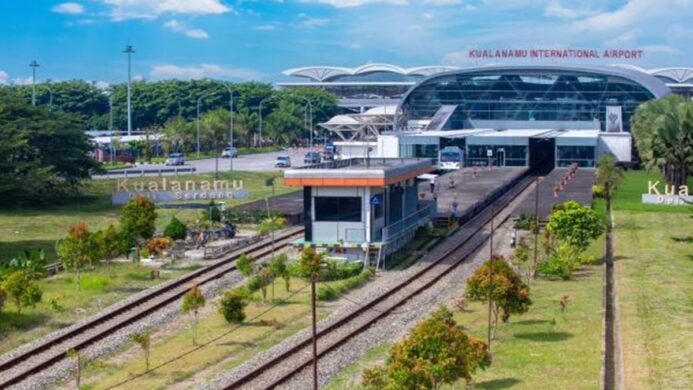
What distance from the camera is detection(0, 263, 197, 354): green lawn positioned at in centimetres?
2578

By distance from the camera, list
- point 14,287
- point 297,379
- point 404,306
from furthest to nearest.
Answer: point 404,306
point 14,287
point 297,379

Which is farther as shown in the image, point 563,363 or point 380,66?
point 380,66

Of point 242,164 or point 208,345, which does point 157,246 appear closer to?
point 208,345

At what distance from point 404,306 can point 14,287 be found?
10.3 meters

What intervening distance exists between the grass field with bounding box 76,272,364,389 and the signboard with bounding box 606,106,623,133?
70827 millimetres

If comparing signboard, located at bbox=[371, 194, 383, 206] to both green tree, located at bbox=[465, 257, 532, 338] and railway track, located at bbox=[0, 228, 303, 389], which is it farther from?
green tree, located at bbox=[465, 257, 532, 338]

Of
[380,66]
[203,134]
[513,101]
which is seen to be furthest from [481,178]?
[380,66]

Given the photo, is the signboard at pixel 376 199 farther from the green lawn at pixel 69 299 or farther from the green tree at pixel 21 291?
the green tree at pixel 21 291

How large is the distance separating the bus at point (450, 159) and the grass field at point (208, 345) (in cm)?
5576

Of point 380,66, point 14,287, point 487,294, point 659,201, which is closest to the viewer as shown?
point 487,294

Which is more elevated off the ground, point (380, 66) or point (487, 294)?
point (380, 66)

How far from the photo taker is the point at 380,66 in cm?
17875

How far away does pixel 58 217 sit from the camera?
50.1 m

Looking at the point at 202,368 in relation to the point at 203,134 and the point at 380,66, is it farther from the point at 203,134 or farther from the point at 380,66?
the point at 380,66
